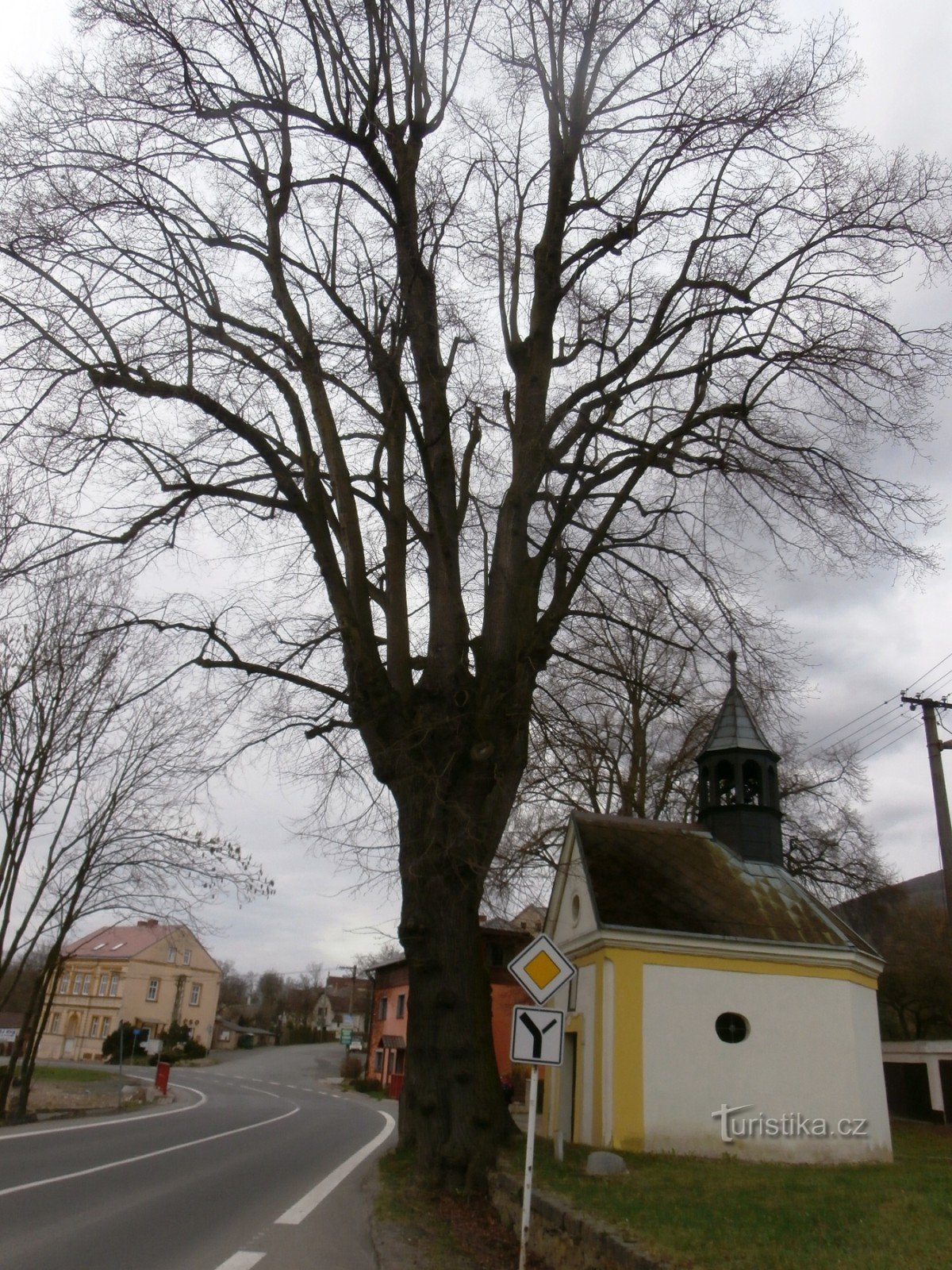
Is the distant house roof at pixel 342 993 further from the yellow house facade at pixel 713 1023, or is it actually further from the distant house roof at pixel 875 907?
the yellow house facade at pixel 713 1023

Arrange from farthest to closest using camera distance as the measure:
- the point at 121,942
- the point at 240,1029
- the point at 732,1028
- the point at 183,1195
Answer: the point at 240,1029 → the point at 121,942 → the point at 732,1028 → the point at 183,1195

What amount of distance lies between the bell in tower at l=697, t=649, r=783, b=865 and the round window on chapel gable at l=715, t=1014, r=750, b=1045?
15.0ft

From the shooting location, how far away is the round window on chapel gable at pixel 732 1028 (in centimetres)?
1505

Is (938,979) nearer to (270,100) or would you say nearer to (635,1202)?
(635,1202)

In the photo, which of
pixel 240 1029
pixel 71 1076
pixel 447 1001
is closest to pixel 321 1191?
pixel 447 1001

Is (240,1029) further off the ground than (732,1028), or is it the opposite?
(732,1028)

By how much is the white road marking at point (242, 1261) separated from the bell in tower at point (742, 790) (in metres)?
13.9

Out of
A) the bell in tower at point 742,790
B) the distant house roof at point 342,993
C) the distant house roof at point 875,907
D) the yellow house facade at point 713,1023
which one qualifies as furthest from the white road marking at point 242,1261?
the distant house roof at point 342,993

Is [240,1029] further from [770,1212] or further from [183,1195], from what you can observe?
[770,1212]

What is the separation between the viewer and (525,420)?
11734 millimetres

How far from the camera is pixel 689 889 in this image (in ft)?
55.2

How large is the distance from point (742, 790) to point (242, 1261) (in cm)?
1479

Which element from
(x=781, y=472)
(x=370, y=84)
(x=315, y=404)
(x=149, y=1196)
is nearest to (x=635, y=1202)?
(x=149, y=1196)

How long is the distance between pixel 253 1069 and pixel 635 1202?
5470 cm
